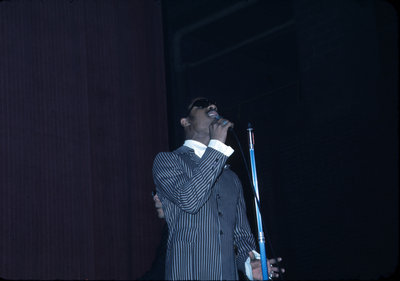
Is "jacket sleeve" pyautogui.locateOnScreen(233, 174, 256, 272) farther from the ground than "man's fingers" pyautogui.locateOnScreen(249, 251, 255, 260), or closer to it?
farther from the ground

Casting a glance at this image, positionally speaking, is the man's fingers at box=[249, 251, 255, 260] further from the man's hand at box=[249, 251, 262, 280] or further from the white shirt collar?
the white shirt collar

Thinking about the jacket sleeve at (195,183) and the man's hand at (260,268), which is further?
the man's hand at (260,268)

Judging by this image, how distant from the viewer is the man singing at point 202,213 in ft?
6.58

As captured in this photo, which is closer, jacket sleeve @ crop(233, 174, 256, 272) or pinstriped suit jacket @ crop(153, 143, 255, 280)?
pinstriped suit jacket @ crop(153, 143, 255, 280)

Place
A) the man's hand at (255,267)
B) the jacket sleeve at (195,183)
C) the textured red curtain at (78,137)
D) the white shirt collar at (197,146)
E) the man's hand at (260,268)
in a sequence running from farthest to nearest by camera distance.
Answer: the textured red curtain at (78,137) → the white shirt collar at (197,146) → the man's hand at (255,267) → the man's hand at (260,268) → the jacket sleeve at (195,183)

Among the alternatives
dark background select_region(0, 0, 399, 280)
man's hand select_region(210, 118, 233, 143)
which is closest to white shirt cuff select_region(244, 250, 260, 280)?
man's hand select_region(210, 118, 233, 143)

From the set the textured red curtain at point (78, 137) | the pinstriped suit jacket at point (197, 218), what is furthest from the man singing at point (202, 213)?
Answer: the textured red curtain at point (78, 137)

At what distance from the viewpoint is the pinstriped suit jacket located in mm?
2004

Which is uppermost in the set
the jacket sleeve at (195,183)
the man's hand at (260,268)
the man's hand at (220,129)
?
the man's hand at (220,129)

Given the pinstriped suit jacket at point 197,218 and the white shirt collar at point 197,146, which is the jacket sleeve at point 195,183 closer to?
the pinstriped suit jacket at point 197,218

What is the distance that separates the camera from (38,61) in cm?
299

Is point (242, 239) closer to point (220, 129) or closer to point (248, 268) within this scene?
point (248, 268)

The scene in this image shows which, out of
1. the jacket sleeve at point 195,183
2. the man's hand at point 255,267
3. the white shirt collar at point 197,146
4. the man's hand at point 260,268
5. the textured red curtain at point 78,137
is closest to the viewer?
the jacket sleeve at point 195,183

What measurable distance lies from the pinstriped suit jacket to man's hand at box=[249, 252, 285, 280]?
96 mm
